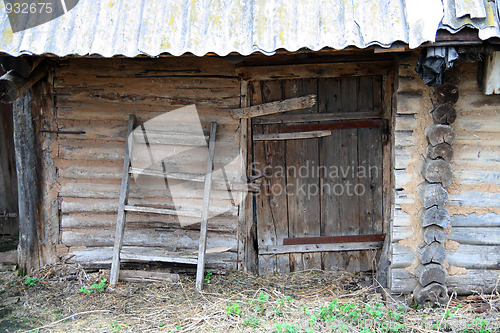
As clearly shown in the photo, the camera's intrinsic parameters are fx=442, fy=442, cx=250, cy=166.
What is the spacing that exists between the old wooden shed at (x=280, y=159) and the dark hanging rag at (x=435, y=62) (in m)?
0.36

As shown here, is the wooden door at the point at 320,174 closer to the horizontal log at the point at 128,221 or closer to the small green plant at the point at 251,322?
the horizontal log at the point at 128,221

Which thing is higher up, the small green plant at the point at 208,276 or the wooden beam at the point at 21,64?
the wooden beam at the point at 21,64

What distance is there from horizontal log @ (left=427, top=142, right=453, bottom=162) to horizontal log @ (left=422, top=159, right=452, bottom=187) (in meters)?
0.05

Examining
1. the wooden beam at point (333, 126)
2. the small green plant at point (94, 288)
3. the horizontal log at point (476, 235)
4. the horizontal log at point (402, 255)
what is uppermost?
the wooden beam at point (333, 126)

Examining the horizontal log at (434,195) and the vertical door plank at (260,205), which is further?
the vertical door plank at (260,205)

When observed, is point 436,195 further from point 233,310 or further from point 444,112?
point 233,310

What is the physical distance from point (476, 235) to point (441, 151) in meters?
1.01

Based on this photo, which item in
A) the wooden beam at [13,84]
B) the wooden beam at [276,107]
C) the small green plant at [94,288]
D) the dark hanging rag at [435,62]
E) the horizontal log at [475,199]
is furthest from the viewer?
the wooden beam at [276,107]

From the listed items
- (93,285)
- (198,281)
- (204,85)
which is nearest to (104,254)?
(93,285)

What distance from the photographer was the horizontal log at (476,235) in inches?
176

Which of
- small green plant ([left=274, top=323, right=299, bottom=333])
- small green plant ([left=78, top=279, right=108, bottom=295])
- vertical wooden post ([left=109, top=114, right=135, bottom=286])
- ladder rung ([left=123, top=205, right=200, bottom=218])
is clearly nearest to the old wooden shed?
vertical wooden post ([left=109, top=114, right=135, bottom=286])

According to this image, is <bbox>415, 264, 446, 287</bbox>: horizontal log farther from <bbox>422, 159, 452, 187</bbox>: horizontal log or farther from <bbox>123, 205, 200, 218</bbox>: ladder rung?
<bbox>123, 205, 200, 218</bbox>: ladder rung

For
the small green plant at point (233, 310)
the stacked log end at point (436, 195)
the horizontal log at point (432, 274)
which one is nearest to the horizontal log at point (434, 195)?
the stacked log end at point (436, 195)

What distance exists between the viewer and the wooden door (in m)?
4.93
